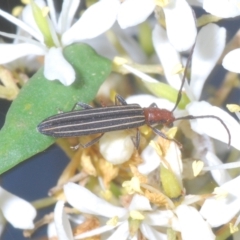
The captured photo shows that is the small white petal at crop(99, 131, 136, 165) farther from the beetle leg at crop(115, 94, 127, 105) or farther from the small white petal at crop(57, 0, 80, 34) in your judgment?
the small white petal at crop(57, 0, 80, 34)

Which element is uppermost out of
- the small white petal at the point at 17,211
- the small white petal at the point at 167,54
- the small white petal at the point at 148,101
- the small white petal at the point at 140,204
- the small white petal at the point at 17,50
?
the small white petal at the point at 17,50

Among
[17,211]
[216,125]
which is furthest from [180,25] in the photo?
[17,211]

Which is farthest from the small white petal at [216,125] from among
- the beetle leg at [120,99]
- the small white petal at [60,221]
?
the small white petal at [60,221]

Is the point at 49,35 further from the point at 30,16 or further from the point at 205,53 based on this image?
the point at 205,53

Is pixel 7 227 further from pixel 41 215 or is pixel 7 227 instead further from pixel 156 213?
pixel 156 213

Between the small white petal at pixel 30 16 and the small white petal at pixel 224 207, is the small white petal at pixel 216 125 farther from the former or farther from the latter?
the small white petal at pixel 30 16

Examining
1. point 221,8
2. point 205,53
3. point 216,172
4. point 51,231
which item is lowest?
point 51,231

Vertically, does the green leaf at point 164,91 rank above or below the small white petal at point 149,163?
above
